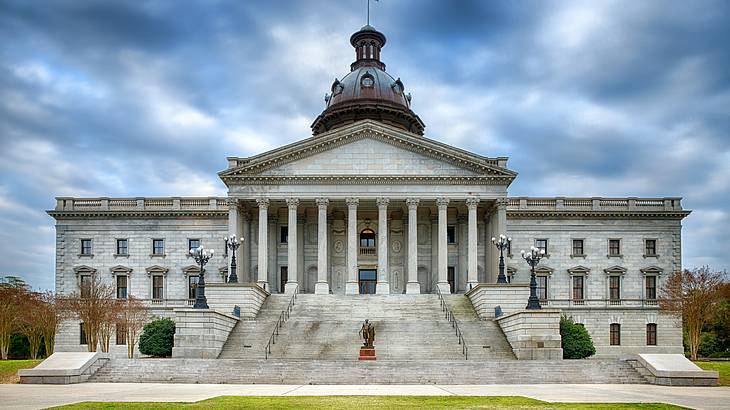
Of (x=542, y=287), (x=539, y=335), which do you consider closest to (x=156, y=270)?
(x=542, y=287)

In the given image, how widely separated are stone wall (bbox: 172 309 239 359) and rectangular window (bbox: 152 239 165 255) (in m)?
26.4

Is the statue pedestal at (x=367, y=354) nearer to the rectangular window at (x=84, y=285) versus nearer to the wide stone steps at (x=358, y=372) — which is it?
the wide stone steps at (x=358, y=372)

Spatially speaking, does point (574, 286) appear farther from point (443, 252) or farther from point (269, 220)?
point (269, 220)

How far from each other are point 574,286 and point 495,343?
82.2 ft

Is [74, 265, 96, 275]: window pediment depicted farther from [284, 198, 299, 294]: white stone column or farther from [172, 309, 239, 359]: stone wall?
[172, 309, 239, 359]: stone wall

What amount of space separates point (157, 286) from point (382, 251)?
21.3m

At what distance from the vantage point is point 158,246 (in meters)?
63.3

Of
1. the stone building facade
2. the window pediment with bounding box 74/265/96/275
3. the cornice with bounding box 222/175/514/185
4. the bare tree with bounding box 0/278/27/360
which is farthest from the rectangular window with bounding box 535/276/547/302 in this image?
the bare tree with bounding box 0/278/27/360

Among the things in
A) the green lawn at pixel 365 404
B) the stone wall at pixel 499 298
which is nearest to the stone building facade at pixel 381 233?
the stone wall at pixel 499 298

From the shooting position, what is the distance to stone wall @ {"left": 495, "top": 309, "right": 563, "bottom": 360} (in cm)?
3741

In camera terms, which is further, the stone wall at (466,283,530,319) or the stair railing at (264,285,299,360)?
the stone wall at (466,283,530,319)

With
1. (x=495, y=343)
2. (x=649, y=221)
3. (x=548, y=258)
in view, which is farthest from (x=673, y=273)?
(x=495, y=343)

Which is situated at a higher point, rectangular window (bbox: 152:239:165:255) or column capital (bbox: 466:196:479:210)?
column capital (bbox: 466:196:479:210)

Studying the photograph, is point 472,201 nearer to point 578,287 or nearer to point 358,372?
point 578,287
